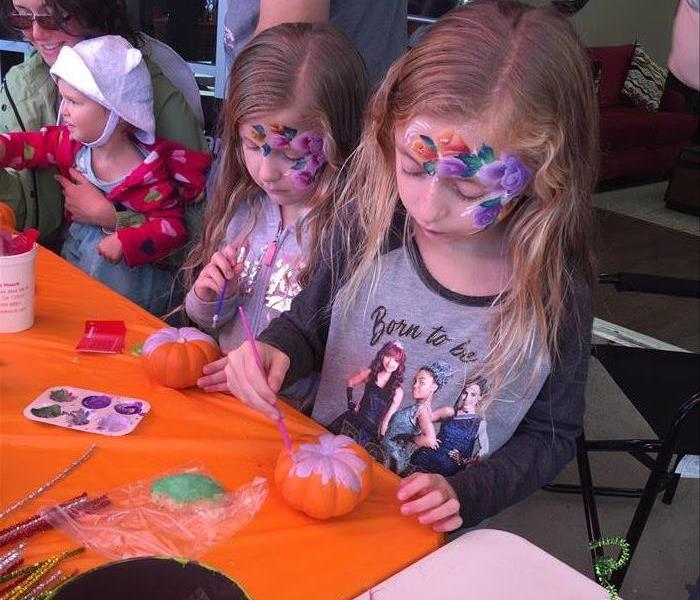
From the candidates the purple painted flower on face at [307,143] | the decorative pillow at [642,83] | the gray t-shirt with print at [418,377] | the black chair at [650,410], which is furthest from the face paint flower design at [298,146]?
the decorative pillow at [642,83]

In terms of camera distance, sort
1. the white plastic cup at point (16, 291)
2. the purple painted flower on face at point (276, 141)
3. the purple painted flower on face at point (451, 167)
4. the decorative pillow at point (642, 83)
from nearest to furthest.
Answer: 1. the purple painted flower on face at point (451, 167)
2. the white plastic cup at point (16, 291)
3. the purple painted flower on face at point (276, 141)
4. the decorative pillow at point (642, 83)

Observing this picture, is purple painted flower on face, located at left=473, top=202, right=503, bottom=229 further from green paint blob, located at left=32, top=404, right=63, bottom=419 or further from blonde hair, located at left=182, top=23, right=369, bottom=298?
green paint blob, located at left=32, top=404, right=63, bottom=419

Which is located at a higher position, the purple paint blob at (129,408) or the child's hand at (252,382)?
the child's hand at (252,382)

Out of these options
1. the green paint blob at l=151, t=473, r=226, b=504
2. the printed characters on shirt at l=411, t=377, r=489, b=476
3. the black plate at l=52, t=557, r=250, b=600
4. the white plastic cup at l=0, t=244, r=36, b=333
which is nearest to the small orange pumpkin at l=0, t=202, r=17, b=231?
the white plastic cup at l=0, t=244, r=36, b=333

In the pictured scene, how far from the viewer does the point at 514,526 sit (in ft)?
6.39

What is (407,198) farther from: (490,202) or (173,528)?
(173,528)

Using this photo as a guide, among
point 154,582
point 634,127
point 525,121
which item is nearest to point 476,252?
point 525,121

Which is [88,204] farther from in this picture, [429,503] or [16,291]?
[429,503]

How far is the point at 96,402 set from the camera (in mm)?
961

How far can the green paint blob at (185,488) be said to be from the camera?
796 millimetres

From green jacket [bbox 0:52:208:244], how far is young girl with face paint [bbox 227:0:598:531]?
83 centimetres

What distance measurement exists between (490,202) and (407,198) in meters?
0.11

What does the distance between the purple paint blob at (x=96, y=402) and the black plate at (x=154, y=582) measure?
1.62 feet

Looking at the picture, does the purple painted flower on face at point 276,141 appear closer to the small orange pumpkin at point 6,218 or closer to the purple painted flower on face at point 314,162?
the purple painted flower on face at point 314,162
